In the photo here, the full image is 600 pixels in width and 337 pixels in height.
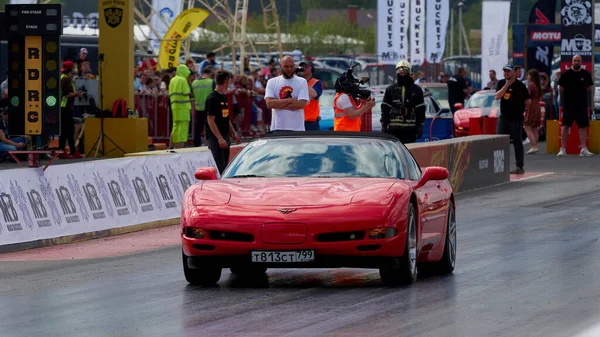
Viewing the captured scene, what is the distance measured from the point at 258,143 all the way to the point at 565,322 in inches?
154

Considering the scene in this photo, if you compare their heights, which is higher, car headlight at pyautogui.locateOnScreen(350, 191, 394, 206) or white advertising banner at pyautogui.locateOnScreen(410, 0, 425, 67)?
white advertising banner at pyautogui.locateOnScreen(410, 0, 425, 67)

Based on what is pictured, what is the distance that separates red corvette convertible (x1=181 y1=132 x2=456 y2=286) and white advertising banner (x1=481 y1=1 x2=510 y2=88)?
36.7 meters

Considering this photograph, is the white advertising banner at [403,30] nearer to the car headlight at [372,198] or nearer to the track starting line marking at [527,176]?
the track starting line marking at [527,176]

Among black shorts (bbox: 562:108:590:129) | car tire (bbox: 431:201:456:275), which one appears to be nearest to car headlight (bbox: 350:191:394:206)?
car tire (bbox: 431:201:456:275)

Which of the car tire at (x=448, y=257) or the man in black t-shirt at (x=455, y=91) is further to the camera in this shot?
the man in black t-shirt at (x=455, y=91)

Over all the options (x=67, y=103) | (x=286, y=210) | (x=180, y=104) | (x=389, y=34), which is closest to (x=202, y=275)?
(x=286, y=210)

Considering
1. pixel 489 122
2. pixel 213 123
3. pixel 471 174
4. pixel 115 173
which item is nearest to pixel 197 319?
pixel 115 173

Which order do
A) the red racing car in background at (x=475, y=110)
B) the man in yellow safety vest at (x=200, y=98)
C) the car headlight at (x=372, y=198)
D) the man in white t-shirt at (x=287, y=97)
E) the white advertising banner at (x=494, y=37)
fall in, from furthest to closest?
1. the white advertising banner at (x=494, y=37)
2. the red racing car in background at (x=475, y=110)
3. the man in yellow safety vest at (x=200, y=98)
4. the man in white t-shirt at (x=287, y=97)
5. the car headlight at (x=372, y=198)

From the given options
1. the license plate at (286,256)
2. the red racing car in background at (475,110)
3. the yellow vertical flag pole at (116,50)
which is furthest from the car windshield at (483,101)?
the license plate at (286,256)

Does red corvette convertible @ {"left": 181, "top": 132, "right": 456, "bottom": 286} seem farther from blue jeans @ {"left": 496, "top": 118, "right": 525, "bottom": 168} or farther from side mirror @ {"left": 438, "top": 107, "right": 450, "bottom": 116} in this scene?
side mirror @ {"left": 438, "top": 107, "right": 450, "bottom": 116}

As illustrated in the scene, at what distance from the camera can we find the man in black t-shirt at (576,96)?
30.9m

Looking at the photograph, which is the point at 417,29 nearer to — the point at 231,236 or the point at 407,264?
the point at 407,264

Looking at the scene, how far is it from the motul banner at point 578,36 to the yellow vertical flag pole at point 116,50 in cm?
969

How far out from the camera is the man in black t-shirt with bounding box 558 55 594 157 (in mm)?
30922
